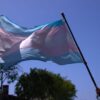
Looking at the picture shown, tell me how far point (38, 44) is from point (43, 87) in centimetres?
5529

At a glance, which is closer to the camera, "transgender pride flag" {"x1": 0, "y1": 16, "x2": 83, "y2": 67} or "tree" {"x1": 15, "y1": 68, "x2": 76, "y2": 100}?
"transgender pride flag" {"x1": 0, "y1": 16, "x2": 83, "y2": 67}

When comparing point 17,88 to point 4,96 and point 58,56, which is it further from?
point 58,56

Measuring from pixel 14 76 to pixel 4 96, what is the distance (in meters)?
3.75

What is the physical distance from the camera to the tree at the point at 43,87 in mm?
70250

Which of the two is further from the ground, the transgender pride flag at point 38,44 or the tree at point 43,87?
the tree at point 43,87

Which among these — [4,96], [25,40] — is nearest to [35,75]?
[4,96]

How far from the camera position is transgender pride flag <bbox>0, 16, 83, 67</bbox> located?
1562 centimetres

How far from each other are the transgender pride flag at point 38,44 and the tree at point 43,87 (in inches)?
2091

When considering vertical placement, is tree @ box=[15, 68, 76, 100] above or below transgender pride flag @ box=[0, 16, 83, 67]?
above

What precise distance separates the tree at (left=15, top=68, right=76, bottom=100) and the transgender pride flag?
53.1 m

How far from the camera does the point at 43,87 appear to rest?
233ft

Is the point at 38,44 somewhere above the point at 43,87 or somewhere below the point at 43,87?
below

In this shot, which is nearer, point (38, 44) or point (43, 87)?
point (38, 44)

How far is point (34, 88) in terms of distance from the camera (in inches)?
2756
